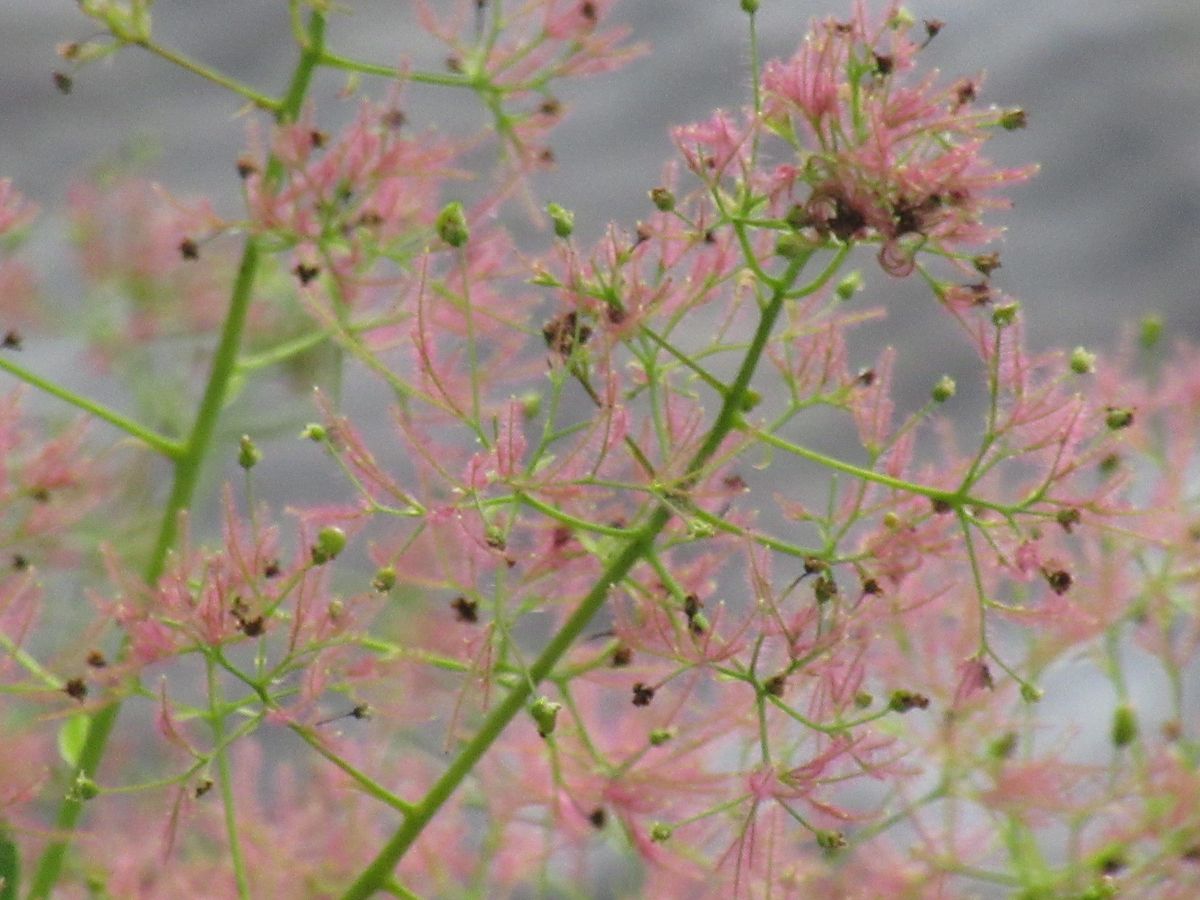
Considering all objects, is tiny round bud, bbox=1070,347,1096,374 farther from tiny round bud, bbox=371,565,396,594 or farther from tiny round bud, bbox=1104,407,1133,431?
tiny round bud, bbox=371,565,396,594

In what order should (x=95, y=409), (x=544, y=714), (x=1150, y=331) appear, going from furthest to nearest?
(x=1150, y=331), (x=95, y=409), (x=544, y=714)

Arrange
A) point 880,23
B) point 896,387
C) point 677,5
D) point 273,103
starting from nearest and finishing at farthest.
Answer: point 880,23 → point 273,103 → point 896,387 → point 677,5

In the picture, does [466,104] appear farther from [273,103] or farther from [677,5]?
[273,103]

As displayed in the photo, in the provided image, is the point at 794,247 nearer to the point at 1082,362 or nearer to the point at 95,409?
the point at 1082,362

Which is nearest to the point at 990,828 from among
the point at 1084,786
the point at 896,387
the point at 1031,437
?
the point at 1084,786

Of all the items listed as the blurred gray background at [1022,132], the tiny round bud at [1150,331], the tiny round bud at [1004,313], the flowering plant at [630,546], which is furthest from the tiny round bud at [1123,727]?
the blurred gray background at [1022,132]

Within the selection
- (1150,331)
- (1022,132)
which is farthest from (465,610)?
(1022,132)
